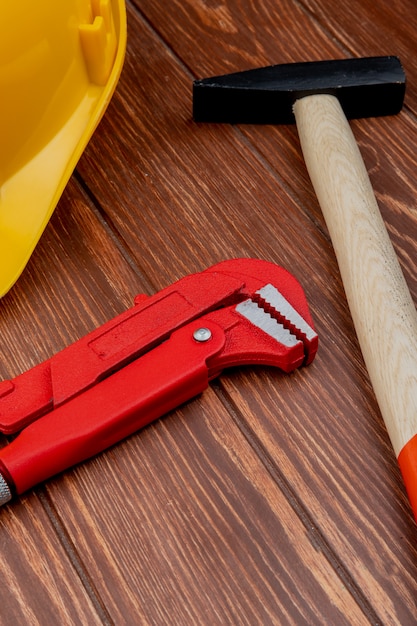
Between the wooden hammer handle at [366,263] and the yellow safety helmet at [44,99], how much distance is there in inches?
11.5

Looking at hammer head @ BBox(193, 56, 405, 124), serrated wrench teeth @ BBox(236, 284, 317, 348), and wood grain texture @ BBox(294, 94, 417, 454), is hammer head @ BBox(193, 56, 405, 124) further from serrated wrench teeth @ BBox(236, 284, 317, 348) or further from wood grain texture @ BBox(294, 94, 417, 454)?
serrated wrench teeth @ BBox(236, 284, 317, 348)

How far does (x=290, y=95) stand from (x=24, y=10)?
0.40 m

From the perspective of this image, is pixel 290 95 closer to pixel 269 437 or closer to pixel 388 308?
pixel 388 308

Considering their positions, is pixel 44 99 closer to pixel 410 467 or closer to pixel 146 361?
pixel 146 361

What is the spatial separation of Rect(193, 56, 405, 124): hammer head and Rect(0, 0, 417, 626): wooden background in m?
0.04

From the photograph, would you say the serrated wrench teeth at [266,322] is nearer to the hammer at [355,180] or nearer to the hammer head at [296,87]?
the hammer at [355,180]

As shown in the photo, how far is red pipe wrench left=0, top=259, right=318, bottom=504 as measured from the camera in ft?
2.89

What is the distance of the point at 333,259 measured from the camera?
43.1 inches

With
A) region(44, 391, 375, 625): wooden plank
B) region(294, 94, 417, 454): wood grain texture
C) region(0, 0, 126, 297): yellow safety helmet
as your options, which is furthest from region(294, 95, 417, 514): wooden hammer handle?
region(0, 0, 126, 297): yellow safety helmet

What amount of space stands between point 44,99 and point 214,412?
1.45ft

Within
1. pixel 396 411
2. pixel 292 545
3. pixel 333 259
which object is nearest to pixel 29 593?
pixel 292 545

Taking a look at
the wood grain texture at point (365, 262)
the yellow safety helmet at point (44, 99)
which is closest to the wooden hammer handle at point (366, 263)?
the wood grain texture at point (365, 262)

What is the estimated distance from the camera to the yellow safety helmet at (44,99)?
3.21 ft

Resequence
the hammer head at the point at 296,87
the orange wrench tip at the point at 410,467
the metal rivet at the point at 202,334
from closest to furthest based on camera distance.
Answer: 1. the orange wrench tip at the point at 410,467
2. the metal rivet at the point at 202,334
3. the hammer head at the point at 296,87
